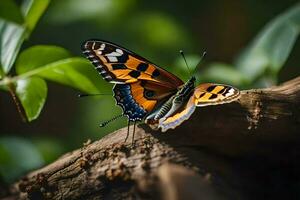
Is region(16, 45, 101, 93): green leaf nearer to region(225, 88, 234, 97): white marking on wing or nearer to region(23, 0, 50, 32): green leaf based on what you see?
region(23, 0, 50, 32): green leaf

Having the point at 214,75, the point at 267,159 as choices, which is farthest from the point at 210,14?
the point at 267,159

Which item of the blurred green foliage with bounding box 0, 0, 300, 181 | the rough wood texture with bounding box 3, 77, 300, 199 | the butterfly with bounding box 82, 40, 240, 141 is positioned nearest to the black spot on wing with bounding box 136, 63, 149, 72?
the butterfly with bounding box 82, 40, 240, 141

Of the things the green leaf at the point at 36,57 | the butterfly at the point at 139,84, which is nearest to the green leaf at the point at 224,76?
the butterfly at the point at 139,84

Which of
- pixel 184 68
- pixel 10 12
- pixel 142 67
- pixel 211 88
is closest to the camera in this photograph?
pixel 10 12

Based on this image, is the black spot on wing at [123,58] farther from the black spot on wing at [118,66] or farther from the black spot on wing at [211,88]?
the black spot on wing at [211,88]

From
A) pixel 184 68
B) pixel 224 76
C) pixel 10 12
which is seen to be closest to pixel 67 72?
pixel 10 12

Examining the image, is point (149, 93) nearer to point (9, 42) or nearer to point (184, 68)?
point (184, 68)
